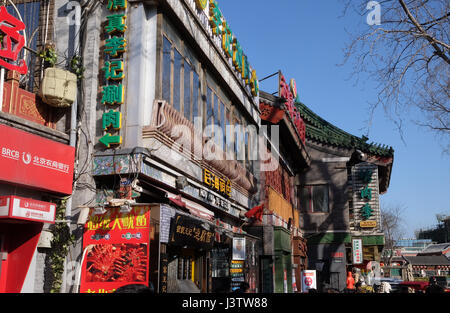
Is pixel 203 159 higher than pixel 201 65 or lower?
lower

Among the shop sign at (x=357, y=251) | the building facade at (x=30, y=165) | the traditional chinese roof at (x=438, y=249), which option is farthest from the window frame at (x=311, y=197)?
the traditional chinese roof at (x=438, y=249)

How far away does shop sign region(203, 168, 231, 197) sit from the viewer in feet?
49.4

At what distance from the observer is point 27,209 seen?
8.88 m

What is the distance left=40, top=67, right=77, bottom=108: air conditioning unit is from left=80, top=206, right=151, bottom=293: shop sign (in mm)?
2413

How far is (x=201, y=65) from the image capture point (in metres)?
15.9

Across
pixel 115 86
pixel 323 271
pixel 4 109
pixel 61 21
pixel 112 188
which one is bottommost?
pixel 323 271

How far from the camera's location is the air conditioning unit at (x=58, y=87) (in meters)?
10.4

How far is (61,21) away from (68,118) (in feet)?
7.81

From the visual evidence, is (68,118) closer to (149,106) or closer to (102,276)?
(149,106)

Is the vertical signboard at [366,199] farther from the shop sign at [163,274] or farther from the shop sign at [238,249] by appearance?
the shop sign at [163,274]

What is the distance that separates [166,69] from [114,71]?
1740 mm
